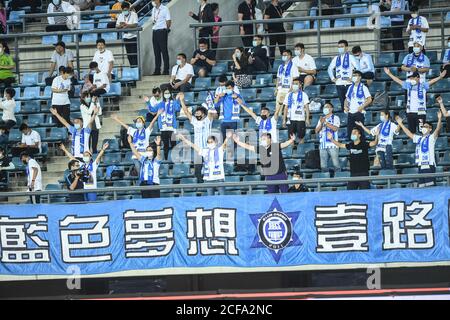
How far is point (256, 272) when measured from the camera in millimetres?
21203

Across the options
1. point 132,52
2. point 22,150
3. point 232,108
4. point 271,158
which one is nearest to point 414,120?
point 271,158

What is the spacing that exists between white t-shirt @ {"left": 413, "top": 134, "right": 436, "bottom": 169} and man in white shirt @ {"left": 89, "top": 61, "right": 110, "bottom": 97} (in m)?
→ 6.74

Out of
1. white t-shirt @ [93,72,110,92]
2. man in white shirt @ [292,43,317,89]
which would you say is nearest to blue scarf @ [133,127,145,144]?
white t-shirt @ [93,72,110,92]

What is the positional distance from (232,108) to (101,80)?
10.5ft

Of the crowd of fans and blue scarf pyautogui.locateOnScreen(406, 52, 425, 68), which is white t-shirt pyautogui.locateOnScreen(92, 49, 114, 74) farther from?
blue scarf pyautogui.locateOnScreen(406, 52, 425, 68)

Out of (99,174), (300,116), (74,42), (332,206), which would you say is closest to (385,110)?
(300,116)

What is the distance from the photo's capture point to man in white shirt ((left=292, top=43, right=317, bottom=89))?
23.9 meters

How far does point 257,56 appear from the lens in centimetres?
2462

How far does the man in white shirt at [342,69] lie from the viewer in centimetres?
2333

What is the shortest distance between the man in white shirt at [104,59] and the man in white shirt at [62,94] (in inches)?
24.6

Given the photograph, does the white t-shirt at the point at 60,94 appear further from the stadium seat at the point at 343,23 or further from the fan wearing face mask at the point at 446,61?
the fan wearing face mask at the point at 446,61

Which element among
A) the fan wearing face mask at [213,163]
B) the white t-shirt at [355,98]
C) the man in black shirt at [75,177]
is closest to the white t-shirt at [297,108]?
the white t-shirt at [355,98]

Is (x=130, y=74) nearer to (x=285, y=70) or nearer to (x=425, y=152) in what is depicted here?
(x=285, y=70)
